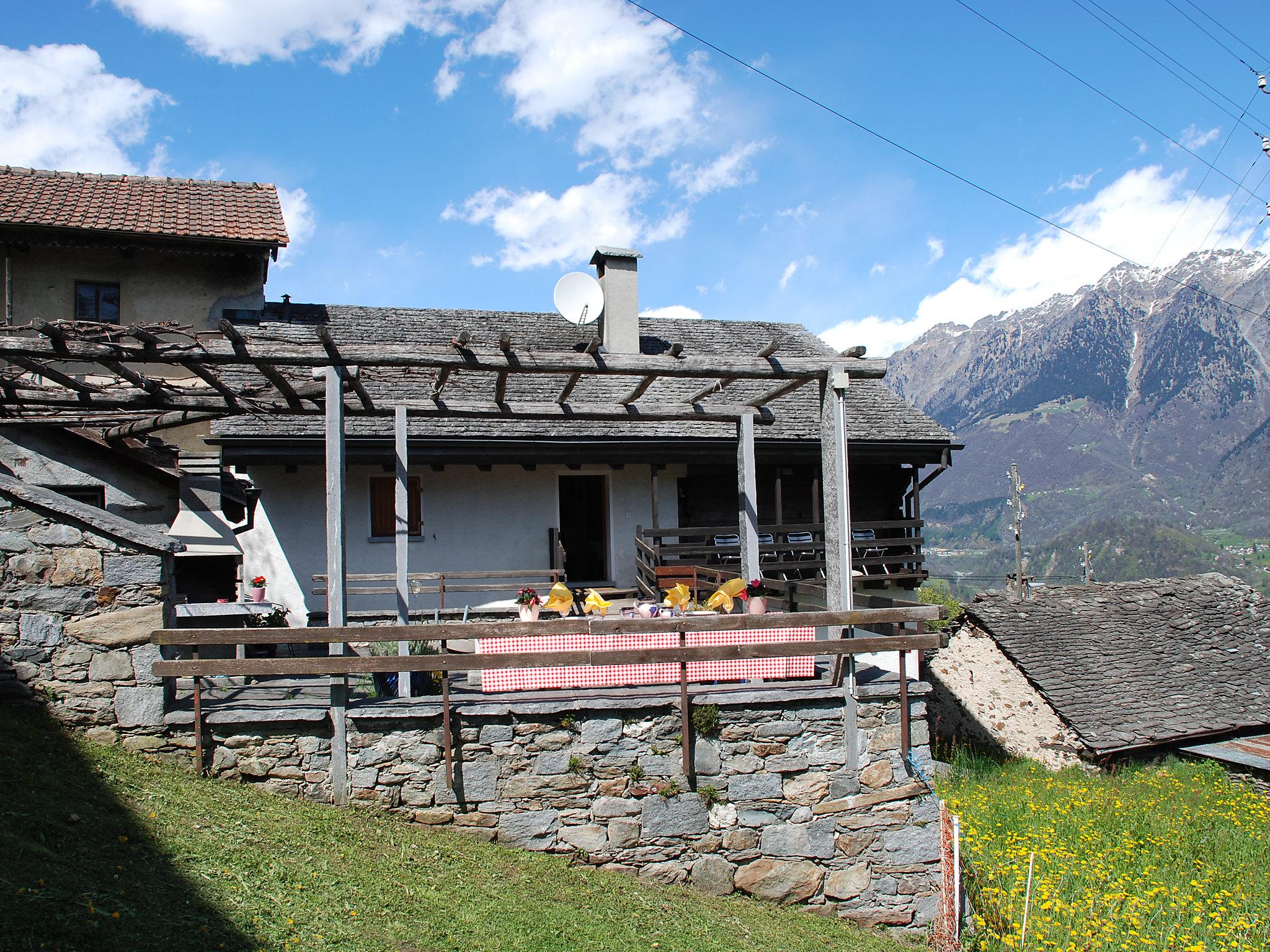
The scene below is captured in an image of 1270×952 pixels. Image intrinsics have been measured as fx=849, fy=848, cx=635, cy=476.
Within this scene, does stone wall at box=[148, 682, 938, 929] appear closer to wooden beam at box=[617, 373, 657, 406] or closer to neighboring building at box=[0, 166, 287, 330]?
wooden beam at box=[617, 373, 657, 406]

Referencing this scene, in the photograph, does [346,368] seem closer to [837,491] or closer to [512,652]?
[512,652]

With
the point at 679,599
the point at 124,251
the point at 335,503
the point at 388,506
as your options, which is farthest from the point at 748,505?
the point at 124,251

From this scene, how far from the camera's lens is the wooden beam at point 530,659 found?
249 inches

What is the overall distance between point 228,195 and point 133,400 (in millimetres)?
11169

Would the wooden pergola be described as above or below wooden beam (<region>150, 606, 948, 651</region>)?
above

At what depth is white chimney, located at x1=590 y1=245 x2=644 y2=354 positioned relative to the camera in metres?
16.2

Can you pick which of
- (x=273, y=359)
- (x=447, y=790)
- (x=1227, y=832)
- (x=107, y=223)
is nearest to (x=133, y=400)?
(x=273, y=359)

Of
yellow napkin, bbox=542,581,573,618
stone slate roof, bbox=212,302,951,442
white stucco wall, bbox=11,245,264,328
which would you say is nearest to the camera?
yellow napkin, bbox=542,581,573,618

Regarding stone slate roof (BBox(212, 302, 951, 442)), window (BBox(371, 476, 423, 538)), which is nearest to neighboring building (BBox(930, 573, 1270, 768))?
stone slate roof (BBox(212, 302, 951, 442))

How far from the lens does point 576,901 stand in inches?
237

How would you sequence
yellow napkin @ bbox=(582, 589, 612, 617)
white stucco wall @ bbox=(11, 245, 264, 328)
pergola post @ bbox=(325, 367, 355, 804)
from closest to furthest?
pergola post @ bbox=(325, 367, 355, 804)
yellow napkin @ bbox=(582, 589, 612, 617)
white stucco wall @ bbox=(11, 245, 264, 328)

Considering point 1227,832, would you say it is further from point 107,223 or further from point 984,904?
point 107,223

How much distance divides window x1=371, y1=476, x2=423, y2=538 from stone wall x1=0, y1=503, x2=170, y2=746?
6.89 meters

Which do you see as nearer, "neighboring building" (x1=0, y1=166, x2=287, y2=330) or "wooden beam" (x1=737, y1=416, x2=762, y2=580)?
"wooden beam" (x1=737, y1=416, x2=762, y2=580)
